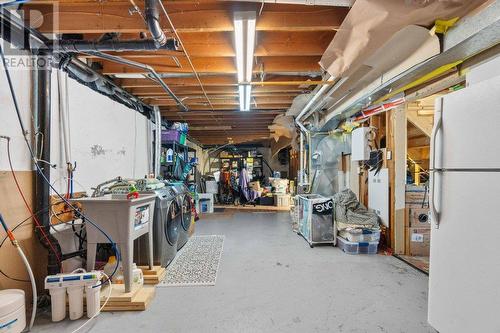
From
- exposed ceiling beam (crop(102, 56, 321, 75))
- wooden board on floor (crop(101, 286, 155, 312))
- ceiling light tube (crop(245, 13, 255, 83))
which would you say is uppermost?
exposed ceiling beam (crop(102, 56, 321, 75))

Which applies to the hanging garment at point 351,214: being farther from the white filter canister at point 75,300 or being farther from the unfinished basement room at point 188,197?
the white filter canister at point 75,300

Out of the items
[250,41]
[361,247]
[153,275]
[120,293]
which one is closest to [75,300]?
[120,293]

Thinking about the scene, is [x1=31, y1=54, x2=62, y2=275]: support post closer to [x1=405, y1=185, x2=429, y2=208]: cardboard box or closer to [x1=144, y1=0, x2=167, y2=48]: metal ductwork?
[x1=144, y1=0, x2=167, y2=48]: metal ductwork

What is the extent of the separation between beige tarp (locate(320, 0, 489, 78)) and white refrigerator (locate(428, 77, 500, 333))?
624 millimetres

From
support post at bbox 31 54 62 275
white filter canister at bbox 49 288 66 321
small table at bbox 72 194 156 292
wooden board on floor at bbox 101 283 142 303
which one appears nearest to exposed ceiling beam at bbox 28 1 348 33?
support post at bbox 31 54 62 275

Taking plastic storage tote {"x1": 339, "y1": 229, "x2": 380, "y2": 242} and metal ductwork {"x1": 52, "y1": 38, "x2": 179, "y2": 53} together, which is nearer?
metal ductwork {"x1": 52, "y1": 38, "x2": 179, "y2": 53}

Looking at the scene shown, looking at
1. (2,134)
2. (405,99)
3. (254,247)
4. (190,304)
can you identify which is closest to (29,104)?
(2,134)

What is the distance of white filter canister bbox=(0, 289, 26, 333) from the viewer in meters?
1.61

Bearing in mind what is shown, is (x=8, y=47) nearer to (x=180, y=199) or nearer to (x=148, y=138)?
(x=180, y=199)

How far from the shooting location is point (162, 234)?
2.93m

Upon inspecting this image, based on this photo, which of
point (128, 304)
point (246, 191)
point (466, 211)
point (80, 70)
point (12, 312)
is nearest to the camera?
point (466, 211)

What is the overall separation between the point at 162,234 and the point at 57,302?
1.14 meters

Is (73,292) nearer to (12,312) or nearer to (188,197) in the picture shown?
(12,312)

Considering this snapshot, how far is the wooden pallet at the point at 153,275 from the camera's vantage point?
255 cm
